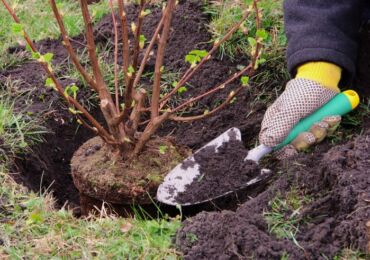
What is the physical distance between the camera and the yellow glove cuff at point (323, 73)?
2.54 m

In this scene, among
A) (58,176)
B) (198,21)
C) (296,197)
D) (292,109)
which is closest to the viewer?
(296,197)

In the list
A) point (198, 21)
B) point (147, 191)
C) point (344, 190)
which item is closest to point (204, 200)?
point (147, 191)

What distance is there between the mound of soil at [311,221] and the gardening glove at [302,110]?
1.05ft

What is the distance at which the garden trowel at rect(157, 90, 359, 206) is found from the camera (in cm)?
232

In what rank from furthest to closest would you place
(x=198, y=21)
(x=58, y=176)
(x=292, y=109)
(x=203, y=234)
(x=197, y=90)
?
(x=198, y=21) → (x=197, y=90) → (x=58, y=176) → (x=292, y=109) → (x=203, y=234)

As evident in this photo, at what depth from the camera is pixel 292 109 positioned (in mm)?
2439

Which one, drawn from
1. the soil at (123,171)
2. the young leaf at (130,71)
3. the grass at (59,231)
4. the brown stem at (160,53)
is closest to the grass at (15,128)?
the grass at (59,231)

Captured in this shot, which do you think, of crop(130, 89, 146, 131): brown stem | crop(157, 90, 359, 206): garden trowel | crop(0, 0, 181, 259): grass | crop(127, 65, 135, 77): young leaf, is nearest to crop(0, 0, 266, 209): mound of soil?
crop(0, 0, 181, 259): grass

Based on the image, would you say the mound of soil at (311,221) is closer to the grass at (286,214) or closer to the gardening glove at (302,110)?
the grass at (286,214)

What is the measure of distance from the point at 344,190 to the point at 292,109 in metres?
0.62

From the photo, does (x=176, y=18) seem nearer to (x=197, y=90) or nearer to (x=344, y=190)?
(x=197, y=90)

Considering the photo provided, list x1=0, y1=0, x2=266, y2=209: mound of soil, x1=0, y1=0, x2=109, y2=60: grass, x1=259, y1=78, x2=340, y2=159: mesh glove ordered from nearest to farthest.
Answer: x1=259, y1=78, x2=340, y2=159: mesh glove, x1=0, y1=0, x2=266, y2=209: mound of soil, x1=0, y1=0, x2=109, y2=60: grass

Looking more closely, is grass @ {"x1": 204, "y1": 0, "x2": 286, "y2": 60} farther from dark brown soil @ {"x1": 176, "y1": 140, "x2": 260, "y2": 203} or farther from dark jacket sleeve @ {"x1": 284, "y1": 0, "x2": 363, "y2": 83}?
dark brown soil @ {"x1": 176, "y1": 140, "x2": 260, "y2": 203}

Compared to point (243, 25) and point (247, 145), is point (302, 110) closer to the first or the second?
point (247, 145)
